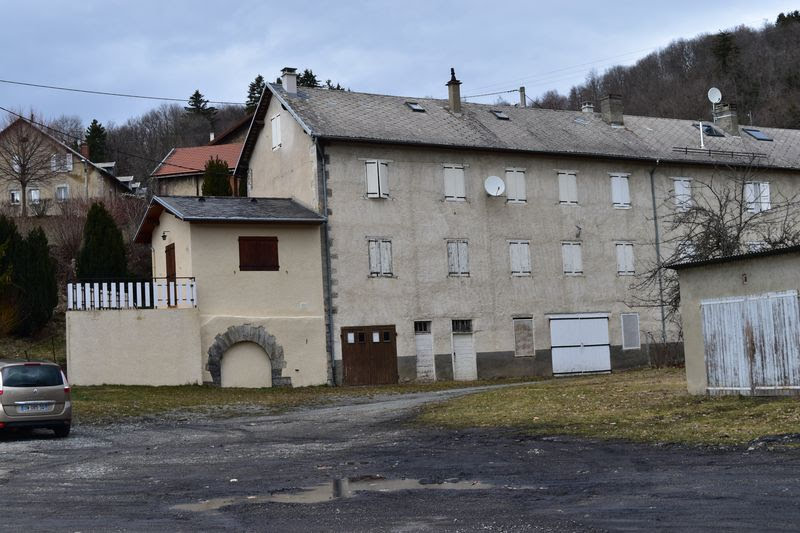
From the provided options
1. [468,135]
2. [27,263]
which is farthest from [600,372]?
[27,263]

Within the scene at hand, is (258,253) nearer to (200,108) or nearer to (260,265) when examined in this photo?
(260,265)

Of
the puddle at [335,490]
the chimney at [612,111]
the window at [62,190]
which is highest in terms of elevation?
the window at [62,190]

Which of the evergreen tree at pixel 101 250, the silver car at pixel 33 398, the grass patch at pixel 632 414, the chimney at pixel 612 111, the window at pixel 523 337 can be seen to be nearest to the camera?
the grass patch at pixel 632 414

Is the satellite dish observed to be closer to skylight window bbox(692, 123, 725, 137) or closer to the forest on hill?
skylight window bbox(692, 123, 725, 137)

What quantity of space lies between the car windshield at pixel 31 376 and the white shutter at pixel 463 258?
19.8 m

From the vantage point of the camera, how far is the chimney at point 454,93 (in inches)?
1623

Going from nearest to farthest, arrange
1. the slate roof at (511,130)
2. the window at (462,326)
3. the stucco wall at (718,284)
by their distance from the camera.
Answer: the stucco wall at (718,284) → the slate roof at (511,130) → the window at (462,326)

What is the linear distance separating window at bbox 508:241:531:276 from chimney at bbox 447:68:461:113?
6.03 m

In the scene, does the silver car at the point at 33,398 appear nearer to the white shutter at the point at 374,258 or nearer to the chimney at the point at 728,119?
the white shutter at the point at 374,258

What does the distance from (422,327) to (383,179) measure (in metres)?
5.37

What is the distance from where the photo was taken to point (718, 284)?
19500 millimetres

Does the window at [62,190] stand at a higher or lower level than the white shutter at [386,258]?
higher

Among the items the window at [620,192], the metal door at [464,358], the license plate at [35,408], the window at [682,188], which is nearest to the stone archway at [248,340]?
the metal door at [464,358]

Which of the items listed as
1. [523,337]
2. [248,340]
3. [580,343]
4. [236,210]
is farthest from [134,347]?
[580,343]
